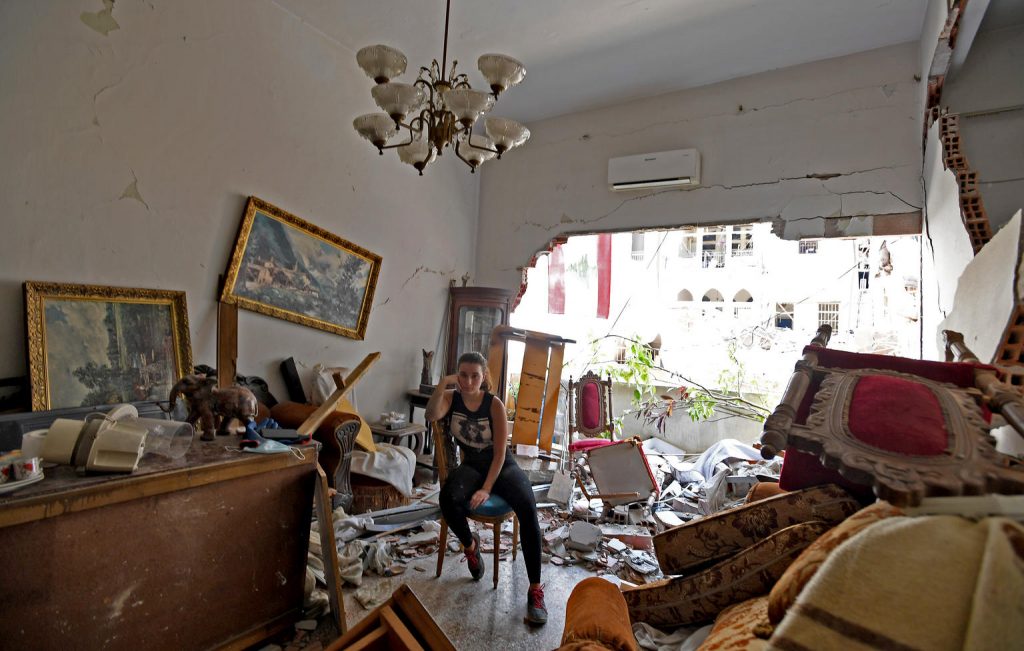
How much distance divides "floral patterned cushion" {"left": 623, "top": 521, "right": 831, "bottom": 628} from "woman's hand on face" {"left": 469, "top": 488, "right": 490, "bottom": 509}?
41.0 inches

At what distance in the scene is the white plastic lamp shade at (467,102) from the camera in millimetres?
2322

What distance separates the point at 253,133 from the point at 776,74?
14.3 ft

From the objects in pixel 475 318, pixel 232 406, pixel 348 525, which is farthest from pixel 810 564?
pixel 475 318

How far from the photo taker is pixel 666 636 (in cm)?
163

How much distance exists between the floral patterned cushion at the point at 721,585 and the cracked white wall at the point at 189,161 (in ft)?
10.8

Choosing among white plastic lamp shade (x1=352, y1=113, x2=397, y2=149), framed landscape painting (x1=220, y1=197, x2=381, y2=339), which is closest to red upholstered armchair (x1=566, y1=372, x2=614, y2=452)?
framed landscape painting (x1=220, y1=197, x2=381, y2=339)

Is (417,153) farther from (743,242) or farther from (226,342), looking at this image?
(743,242)

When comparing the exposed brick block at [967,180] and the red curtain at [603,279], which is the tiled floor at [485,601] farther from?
the red curtain at [603,279]

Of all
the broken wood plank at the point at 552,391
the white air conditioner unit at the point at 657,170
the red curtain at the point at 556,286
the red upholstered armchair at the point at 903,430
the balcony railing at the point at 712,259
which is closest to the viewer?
the red upholstered armchair at the point at 903,430

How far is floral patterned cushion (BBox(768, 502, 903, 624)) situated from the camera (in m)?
0.89

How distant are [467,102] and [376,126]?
57 cm

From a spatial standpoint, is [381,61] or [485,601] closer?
[381,61]

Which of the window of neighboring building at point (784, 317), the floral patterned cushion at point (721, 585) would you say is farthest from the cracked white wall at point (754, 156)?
the window of neighboring building at point (784, 317)

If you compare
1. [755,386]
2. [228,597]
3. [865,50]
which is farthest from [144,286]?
[755,386]
